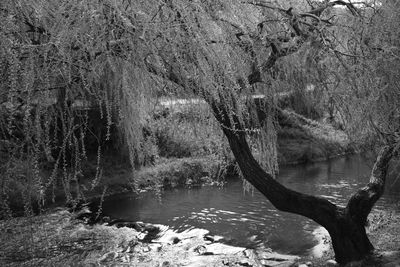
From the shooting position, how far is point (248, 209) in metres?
8.86

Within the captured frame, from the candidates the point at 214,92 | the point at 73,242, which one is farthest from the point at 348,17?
the point at 73,242

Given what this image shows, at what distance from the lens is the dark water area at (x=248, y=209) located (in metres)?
7.11

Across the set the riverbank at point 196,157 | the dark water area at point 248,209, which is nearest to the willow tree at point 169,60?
the dark water area at point 248,209

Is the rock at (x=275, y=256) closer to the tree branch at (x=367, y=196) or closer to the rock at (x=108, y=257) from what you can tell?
the tree branch at (x=367, y=196)

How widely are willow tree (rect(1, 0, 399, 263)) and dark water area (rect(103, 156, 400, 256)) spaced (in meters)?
1.80

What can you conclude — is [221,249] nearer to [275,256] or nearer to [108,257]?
[275,256]

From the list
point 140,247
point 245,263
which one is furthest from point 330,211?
point 140,247

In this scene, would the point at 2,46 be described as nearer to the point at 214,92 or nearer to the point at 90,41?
the point at 90,41

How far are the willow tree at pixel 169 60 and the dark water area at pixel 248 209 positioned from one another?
1800 mm

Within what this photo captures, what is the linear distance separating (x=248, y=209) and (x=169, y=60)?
255 inches

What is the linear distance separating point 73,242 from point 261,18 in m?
4.44

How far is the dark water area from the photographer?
23.3ft

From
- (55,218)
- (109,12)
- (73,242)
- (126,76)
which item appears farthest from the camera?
(55,218)

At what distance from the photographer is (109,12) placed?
231cm
